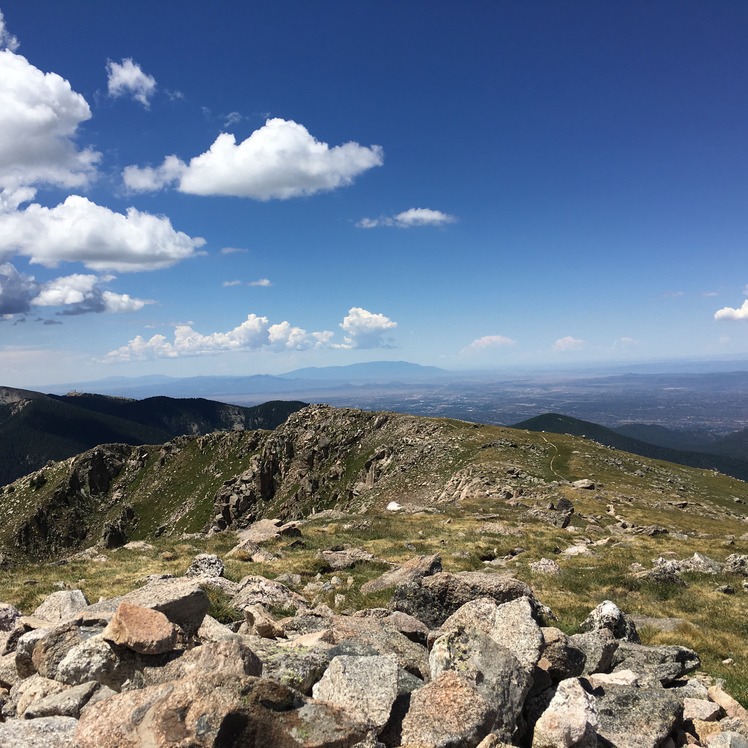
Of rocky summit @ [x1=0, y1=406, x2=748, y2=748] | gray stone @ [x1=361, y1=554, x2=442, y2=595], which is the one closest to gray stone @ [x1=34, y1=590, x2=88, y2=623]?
rocky summit @ [x1=0, y1=406, x2=748, y2=748]

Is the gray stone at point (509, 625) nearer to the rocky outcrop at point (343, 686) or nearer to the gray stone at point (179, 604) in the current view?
the rocky outcrop at point (343, 686)

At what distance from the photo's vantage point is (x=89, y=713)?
766 centimetres

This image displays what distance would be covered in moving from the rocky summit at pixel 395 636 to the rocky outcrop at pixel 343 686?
35mm

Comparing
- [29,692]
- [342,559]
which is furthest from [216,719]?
[342,559]

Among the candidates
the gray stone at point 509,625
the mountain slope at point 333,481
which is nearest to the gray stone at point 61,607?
the gray stone at point 509,625

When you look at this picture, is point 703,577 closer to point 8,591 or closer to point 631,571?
point 631,571

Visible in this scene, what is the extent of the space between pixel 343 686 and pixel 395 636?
3433mm

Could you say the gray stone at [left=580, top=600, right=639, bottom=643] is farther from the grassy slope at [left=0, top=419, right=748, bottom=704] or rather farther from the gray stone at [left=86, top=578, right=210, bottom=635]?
the gray stone at [left=86, top=578, right=210, bottom=635]

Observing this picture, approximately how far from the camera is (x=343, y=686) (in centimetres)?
843

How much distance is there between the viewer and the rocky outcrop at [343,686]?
7305 millimetres

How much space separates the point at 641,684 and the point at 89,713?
11.6m

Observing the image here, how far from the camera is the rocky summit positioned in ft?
25.1

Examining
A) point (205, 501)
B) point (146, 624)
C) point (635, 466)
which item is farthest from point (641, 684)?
point (205, 501)

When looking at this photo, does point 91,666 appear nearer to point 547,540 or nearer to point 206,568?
point 206,568
